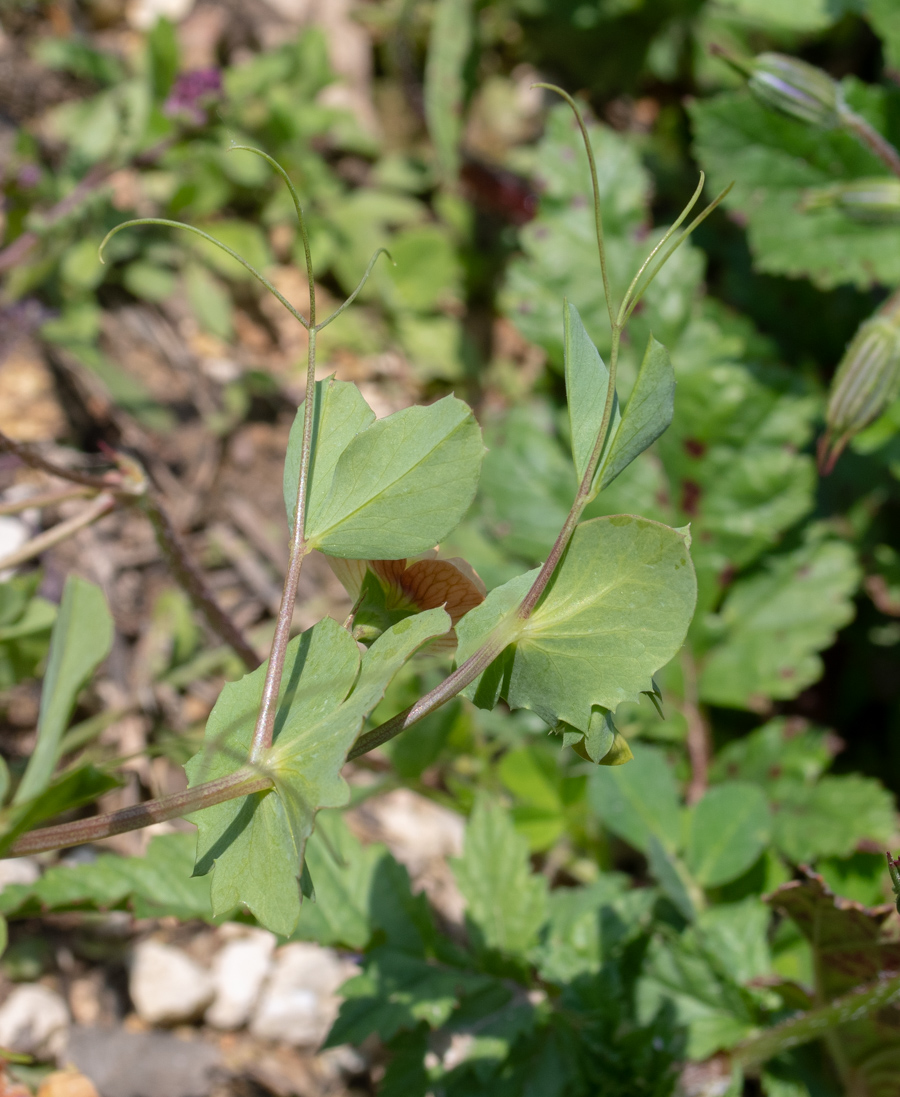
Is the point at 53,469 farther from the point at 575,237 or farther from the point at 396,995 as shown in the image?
the point at 575,237

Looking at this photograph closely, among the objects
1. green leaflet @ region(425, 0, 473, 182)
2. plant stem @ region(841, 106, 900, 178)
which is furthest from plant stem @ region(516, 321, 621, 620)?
green leaflet @ region(425, 0, 473, 182)

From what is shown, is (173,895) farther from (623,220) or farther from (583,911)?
(623,220)

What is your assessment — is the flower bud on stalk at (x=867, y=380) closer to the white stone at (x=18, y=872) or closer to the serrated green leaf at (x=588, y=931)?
the serrated green leaf at (x=588, y=931)

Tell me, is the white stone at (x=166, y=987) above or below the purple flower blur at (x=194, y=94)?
below

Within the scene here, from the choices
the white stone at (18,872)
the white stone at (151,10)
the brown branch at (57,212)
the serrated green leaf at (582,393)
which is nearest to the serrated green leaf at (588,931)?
the white stone at (18,872)

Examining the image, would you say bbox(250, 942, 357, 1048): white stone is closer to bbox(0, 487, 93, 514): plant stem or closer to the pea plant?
bbox(0, 487, 93, 514): plant stem

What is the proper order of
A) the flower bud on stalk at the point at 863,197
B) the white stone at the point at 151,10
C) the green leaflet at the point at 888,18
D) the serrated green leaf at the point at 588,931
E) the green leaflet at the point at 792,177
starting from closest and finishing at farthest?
the serrated green leaf at the point at 588,931, the flower bud on stalk at the point at 863,197, the green leaflet at the point at 888,18, the green leaflet at the point at 792,177, the white stone at the point at 151,10

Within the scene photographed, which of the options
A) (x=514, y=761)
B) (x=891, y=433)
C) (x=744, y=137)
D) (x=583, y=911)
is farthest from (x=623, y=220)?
(x=583, y=911)
